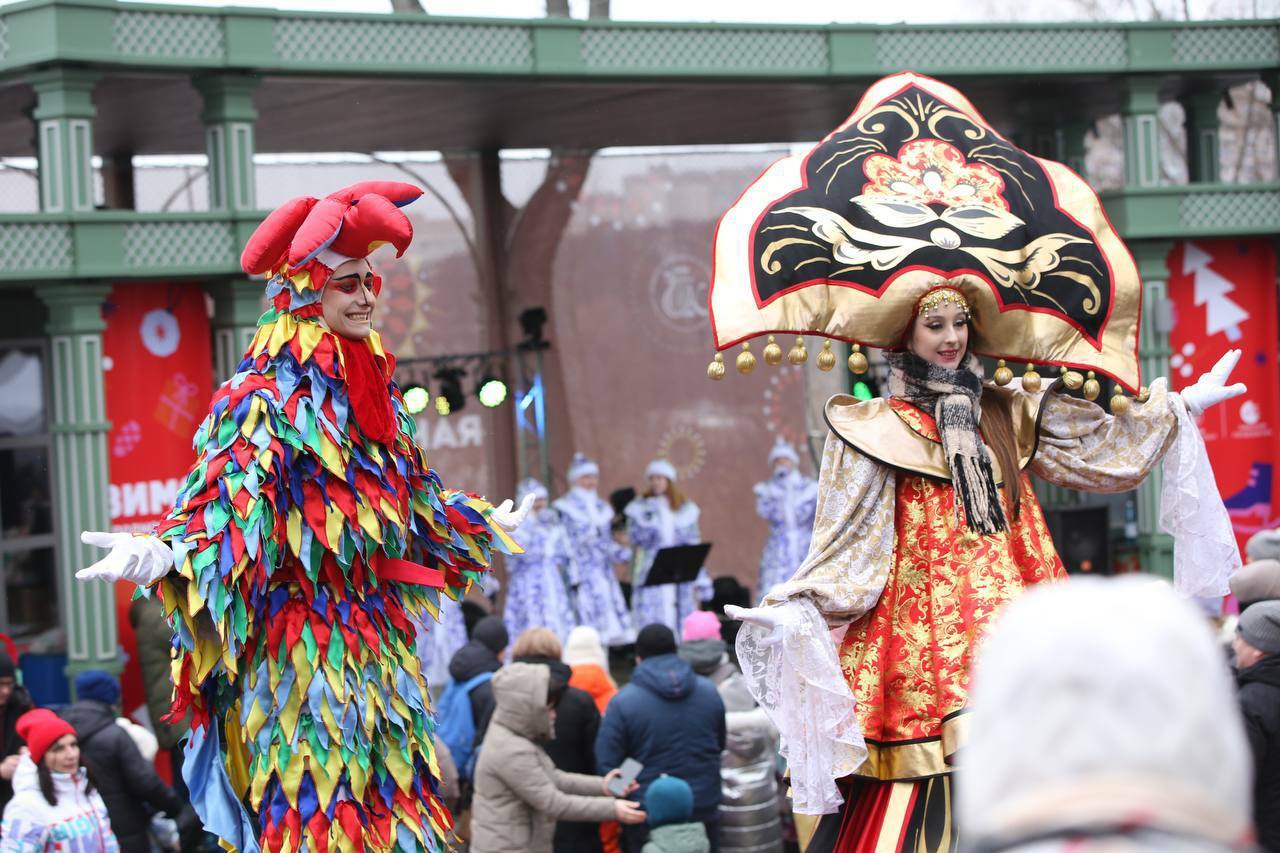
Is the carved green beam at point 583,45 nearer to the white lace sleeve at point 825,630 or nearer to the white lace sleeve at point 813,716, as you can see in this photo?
the white lace sleeve at point 825,630

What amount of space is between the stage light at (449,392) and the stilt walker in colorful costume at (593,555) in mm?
1088

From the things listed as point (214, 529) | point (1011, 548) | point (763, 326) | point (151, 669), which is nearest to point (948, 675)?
point (1011, 548)

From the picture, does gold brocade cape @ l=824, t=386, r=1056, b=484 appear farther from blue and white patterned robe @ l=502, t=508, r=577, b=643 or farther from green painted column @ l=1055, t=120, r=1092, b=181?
green painted column @ l=1055, t=120, r=1092, b=181

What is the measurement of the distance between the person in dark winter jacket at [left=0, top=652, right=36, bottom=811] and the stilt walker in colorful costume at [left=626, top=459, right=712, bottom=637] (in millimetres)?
6351

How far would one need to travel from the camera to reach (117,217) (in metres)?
8.84

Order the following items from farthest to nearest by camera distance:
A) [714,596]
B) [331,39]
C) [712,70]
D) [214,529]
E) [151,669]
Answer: [714,596] → [712,70] → [331,39] → [151,669] → [214,529]

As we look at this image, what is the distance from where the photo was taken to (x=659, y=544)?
496 inches

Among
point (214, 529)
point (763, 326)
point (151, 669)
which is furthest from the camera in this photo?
point (151, 669)

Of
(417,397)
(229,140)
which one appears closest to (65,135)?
(229,140)

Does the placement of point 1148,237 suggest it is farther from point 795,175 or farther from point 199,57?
point 795,175

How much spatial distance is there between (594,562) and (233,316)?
3.88 m

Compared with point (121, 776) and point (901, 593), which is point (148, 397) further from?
point (901, 593)

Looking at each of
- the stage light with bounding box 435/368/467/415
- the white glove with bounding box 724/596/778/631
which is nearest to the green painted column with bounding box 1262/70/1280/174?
the stage light with bounding box 435/368/467/415

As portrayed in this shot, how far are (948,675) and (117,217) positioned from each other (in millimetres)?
6011
